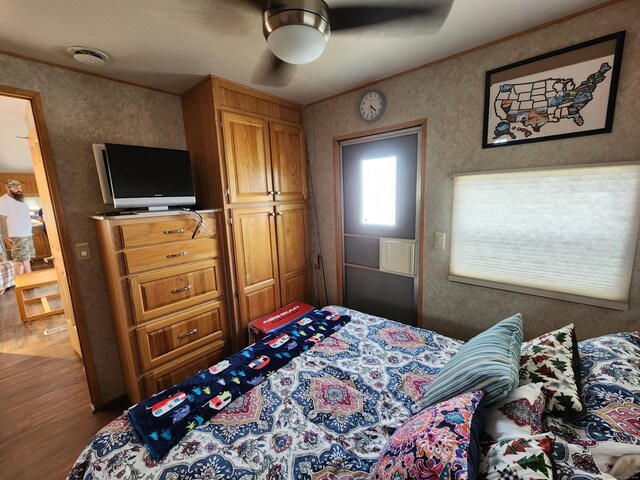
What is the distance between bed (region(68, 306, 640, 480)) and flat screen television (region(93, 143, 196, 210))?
1.38 meters

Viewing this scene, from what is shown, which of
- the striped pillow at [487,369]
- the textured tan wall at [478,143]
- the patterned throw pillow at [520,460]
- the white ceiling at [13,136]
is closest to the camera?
the patterned throw pillow at [520,460]

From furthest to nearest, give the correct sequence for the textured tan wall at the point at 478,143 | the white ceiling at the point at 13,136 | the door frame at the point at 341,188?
the white ceiling at the point at 13,136 < the door frame at the point at 341,188 < the textured tan wall at the point at 478,143

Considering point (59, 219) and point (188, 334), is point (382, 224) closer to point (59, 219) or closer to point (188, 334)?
point (188, 334)

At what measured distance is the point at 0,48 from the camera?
157 centimetres

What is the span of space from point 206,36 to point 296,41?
760 mm

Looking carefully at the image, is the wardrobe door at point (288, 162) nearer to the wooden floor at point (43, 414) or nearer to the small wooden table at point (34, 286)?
the wooden floor at point (43, 414)

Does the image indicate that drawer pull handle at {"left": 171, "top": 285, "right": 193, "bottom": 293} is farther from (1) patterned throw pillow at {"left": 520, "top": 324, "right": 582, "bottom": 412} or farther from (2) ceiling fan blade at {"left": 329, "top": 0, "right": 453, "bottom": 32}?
(1) patterned throw pillow at {"left": 520, "top": 324, "right": 582, "bottom": 412}

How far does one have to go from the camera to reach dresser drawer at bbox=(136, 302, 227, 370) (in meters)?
1.86

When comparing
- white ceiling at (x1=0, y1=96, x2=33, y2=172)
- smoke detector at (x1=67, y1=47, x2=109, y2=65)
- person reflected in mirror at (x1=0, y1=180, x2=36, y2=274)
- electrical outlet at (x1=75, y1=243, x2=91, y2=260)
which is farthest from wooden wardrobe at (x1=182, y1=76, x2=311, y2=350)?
person reflected in mirror at (x1=0, y1=180, x2=36, y2=274)

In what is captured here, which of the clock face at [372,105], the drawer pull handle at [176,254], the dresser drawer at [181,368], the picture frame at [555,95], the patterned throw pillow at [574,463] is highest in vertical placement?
the clock face at [372,105]

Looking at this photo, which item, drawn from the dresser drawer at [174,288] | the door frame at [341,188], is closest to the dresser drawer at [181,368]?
the dresser drawer at [174,288]

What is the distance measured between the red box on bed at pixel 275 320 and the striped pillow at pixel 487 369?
55.4 inches

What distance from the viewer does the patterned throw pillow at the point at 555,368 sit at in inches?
33.5

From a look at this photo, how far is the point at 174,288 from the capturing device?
196 centimetres
